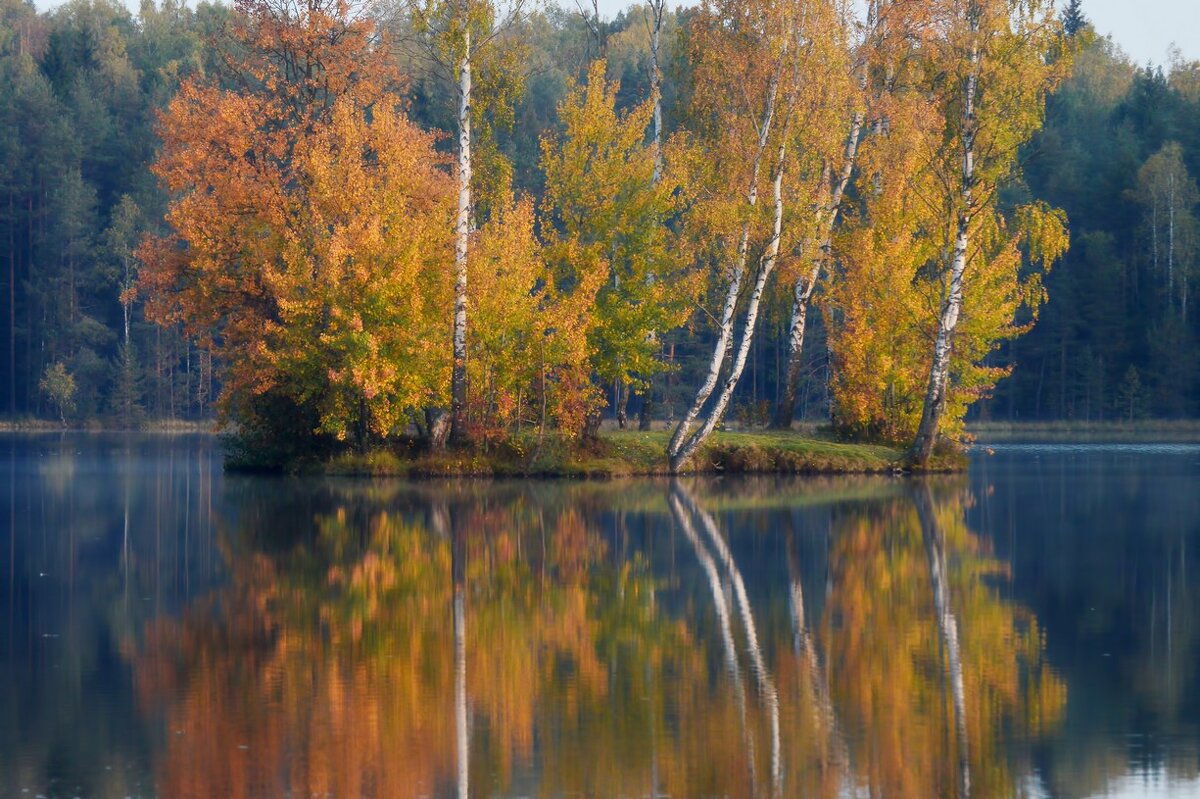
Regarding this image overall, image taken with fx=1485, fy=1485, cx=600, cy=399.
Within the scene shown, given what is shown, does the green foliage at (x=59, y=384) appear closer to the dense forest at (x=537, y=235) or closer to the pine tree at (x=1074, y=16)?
the dense forest at (x=537, y=235)

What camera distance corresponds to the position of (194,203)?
37.4m

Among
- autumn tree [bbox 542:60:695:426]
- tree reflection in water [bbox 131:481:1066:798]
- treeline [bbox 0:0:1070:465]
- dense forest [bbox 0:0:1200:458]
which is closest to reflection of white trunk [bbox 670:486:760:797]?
tree reflection in water [bbox 131:481:1066:798]

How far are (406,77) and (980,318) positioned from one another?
16999mm

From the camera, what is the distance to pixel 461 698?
33.5 ft

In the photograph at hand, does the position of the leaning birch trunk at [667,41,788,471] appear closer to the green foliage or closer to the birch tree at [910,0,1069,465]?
the birch tree at [910,0,1069,465]

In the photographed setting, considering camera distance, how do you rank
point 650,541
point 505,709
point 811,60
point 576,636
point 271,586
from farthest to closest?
point 811,60, point 650,541, point 271,586, point 576,636, point 505,709

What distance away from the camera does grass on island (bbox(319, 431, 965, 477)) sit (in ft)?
118

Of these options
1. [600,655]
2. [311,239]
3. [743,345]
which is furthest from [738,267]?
[600,655]

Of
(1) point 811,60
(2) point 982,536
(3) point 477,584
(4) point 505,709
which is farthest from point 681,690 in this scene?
(1) point 811,60

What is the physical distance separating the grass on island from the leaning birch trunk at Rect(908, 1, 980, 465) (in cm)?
101

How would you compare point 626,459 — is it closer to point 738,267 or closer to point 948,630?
point 738,267

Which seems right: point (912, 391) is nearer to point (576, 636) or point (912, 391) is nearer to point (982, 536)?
point (982, 536)

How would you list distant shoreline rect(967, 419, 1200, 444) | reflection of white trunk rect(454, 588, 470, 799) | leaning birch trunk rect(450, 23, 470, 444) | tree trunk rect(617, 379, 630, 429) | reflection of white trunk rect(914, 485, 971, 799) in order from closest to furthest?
reflection of white trunk rect(454, 588, 470, 799)
reflection of white trunk rect(914, 485, 971, 799)
leaning birch trunk rect(450, 23, 470, 444)
tree trunk rect(617, 379, 630, 429)
distant shoreline rect(967, 419, 1200, 444)

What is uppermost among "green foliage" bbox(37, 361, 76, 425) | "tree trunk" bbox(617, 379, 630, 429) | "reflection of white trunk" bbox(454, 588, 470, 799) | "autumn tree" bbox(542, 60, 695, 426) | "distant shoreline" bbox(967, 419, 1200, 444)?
"autumn tree" bbox(542, 60, 695, 426)
